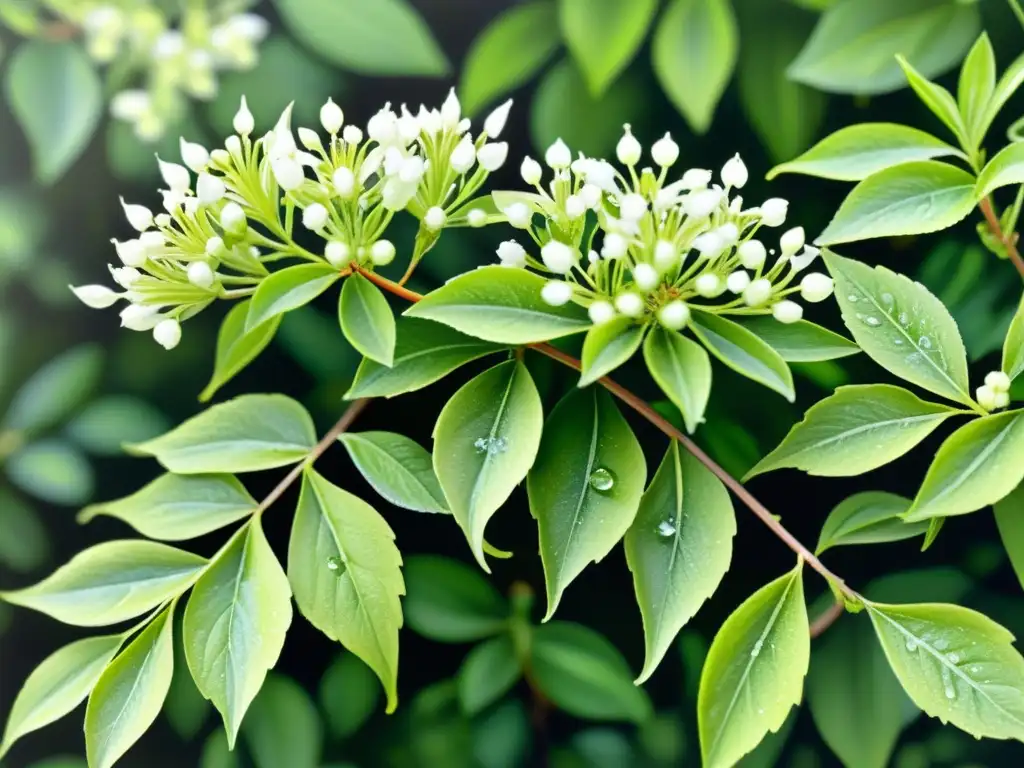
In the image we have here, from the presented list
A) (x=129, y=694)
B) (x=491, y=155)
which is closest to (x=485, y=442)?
(x=491, y=155)

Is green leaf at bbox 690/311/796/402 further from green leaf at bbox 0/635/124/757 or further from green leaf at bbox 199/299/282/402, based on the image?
green leaf at bbox 0/635/124/757

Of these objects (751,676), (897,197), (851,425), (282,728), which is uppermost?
(897,197)

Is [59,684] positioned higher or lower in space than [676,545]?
lower

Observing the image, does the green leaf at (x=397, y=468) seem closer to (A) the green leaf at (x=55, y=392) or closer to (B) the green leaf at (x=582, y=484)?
(B) the green leaf at (x=582, y=484)

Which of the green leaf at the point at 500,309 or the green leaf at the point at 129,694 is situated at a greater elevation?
the green leaf at the point at 500,309

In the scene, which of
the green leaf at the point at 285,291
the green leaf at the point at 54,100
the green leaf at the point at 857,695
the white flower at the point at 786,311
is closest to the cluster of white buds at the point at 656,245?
the white flower at the point at 786,311

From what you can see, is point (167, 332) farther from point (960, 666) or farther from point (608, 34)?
point (960, 666)

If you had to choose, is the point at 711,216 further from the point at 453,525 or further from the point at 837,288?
the point at 453,525
